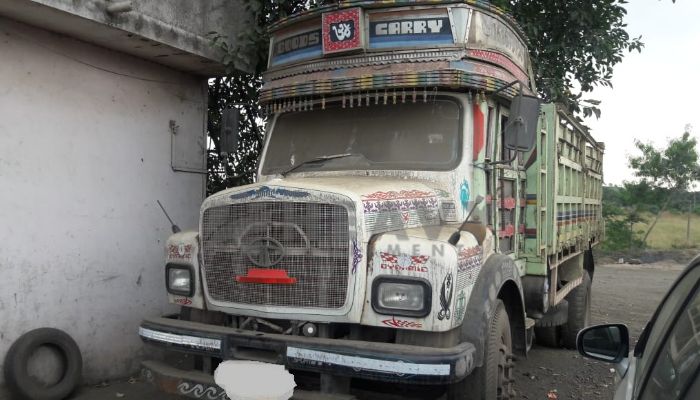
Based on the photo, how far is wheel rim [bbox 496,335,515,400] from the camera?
140 inches

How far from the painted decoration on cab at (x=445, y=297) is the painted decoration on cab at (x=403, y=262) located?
123 millimetres

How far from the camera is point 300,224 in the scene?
3195 mm

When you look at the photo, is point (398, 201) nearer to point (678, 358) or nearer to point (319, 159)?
point (319, 159)

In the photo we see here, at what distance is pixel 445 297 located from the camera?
2.99 m

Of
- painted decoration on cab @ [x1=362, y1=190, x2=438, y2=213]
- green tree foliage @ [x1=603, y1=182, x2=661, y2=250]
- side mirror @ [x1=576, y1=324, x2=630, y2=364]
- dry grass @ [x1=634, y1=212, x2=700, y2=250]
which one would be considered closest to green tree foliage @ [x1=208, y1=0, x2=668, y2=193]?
painted decoration on cab @ [x1=362, y1=190, x2=438, y2=213]

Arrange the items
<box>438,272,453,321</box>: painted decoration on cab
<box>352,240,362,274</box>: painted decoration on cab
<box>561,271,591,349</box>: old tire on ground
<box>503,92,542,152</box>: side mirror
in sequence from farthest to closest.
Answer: <box>561,271,591,349</box>: old tire on ground → <box>503,92,542,152</box>: side mirror → <box>352,240,362,274</box>: painted decoration on cab → <box>438,272,453,321</box>: painted decoration on cab

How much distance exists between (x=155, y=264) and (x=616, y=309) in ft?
24.7

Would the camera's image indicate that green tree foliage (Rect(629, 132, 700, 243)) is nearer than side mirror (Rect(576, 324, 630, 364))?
No

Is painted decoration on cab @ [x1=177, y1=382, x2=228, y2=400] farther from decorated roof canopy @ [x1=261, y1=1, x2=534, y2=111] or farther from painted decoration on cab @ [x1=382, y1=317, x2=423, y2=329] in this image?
decorated roof canopy @ [x1=261, y1=1, x2=534, y2=111]

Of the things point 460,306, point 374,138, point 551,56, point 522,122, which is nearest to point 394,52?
point 374,138

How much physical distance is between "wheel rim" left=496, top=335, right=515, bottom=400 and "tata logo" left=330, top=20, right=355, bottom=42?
2.36m

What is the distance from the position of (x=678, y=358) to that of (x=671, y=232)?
23479 millimetres

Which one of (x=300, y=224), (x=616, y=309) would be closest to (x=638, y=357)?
(x=300, y=224)

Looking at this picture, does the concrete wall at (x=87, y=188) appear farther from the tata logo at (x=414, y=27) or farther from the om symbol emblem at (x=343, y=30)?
the tata logo at (x=414, y=27)
